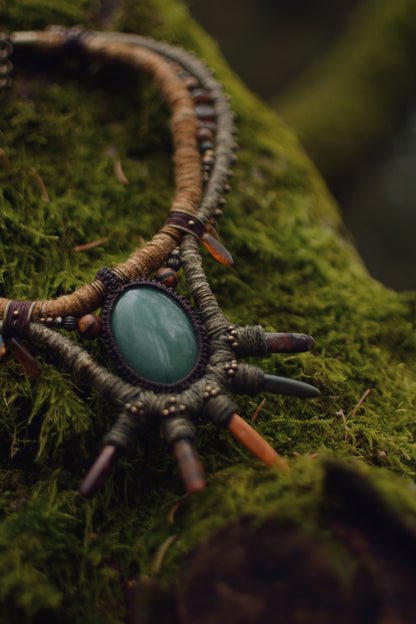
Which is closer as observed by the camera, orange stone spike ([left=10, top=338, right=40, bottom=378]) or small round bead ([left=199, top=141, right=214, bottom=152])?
orange stone spike ([left=10, top=338, right=40, bottom=378])

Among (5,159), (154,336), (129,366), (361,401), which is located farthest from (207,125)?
(361,401)

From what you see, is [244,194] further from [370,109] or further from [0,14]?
[370,109]

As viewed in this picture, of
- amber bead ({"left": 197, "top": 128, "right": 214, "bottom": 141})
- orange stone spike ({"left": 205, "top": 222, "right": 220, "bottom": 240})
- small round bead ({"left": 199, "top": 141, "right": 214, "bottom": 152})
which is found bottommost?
orange stone spike ({"left": 205, "top": 222, "right": 220, "bottom": 240})

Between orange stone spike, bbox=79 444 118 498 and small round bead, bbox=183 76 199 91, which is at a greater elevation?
small round bead, bbox=183 76 199 91

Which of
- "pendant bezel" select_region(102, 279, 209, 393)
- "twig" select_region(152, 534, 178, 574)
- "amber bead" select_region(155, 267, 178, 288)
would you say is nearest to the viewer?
"twig" select_region(152, 534, 178, 574)

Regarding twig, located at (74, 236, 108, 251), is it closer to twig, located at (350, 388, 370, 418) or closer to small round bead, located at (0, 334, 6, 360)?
small round bead, located at (0, 334, 6, 360)

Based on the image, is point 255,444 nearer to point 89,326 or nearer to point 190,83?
point 89,326

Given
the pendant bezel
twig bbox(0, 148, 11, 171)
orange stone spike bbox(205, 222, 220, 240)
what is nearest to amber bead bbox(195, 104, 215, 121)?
orange stone spike bbox(205, 222, 220, 240)
